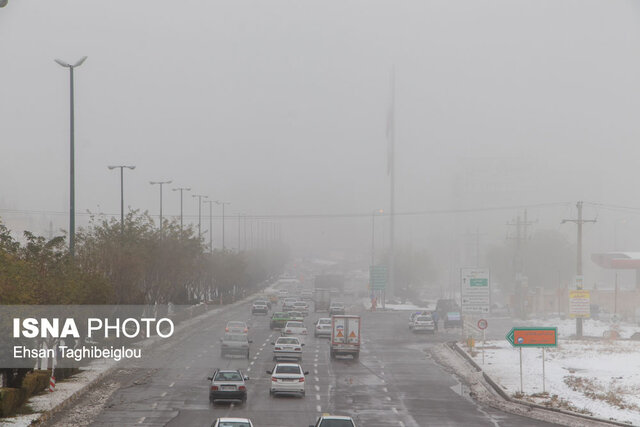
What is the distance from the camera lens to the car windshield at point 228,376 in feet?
127

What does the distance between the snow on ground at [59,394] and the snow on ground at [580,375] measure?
1918 cm

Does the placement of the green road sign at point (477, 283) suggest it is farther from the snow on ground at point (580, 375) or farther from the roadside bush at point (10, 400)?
the roadside bush at point (10, 400)

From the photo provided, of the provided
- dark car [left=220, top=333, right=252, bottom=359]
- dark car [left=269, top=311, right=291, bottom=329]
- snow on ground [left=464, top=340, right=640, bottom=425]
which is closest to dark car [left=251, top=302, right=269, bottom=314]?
dark car [left=269, top=311, right=291, bottom=329]

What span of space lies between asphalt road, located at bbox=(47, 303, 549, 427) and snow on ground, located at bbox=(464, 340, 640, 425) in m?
3.05

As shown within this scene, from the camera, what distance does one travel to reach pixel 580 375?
5047cm

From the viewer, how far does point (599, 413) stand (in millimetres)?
36344

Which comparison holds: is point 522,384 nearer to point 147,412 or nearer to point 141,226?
point 147,412

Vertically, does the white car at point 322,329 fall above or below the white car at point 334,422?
below

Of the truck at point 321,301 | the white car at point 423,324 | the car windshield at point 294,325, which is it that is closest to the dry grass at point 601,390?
the car windshield at point 294,325

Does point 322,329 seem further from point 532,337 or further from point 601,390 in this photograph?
point 601,390

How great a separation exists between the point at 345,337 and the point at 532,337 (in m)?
16.1

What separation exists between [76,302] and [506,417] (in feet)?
67.2

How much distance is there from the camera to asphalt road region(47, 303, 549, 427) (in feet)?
113

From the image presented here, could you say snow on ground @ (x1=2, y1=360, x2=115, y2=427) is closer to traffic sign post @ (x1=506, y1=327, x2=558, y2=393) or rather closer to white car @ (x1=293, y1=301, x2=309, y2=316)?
traffic sign post @ (x1=506, y1=327, x2=558, y2=393)
